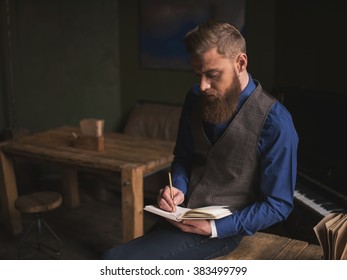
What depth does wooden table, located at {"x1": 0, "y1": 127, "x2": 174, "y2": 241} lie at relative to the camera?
3.48 metres

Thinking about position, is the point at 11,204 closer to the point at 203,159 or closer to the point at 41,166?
the point at 41,166

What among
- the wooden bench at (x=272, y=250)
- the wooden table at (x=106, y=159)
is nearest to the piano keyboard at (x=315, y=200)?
the wooden bench at (x=272, y=250)

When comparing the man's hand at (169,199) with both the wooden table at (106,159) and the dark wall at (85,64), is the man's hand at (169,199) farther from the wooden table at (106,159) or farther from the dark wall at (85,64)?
the dark wall at (85,64)

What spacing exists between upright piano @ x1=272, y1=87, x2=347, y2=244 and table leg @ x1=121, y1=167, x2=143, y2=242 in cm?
100

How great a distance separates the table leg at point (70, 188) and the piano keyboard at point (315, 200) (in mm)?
2697

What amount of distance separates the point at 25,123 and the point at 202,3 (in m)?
2.44

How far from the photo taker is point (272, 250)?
2229mm

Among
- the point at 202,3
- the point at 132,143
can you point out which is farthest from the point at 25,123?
the point at 202,3

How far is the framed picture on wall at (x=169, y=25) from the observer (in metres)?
5.18

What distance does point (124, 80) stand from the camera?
601 cm

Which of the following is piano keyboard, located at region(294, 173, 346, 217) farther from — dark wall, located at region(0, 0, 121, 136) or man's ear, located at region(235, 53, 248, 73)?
dark wall, located at region(0, 0, 121, 136)

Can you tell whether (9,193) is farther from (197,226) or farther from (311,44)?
(311,44)

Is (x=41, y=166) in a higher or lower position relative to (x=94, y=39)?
lower

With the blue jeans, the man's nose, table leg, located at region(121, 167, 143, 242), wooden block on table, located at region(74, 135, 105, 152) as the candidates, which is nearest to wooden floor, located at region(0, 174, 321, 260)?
table leg, located at region(121, 167, 143, 242)
